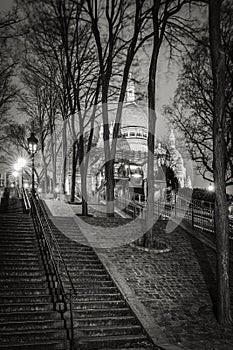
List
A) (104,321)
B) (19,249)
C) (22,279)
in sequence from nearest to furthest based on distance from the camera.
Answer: (104,321) → (22,279) → (19,249)

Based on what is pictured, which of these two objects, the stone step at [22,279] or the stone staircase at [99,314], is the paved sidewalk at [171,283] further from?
the stone step at [22,279]

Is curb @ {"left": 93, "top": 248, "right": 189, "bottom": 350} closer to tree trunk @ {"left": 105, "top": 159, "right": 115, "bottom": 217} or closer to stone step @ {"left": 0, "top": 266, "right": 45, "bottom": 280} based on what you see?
stone step @ {"left": 0, "top": 266, "right": 45, "bottom": 280}

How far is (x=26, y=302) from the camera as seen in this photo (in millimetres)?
9000

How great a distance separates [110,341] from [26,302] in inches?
103

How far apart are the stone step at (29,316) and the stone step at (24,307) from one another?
23 cm

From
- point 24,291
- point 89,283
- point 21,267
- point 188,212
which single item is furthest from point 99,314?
point 188,212

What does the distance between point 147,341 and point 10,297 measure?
373cm

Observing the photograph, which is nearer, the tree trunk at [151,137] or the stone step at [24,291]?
the stone step at [24,291]

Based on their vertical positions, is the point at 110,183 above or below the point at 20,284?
above

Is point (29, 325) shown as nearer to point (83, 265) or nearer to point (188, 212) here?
point (83, 265)

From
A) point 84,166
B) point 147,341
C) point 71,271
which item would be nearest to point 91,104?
point 84,166

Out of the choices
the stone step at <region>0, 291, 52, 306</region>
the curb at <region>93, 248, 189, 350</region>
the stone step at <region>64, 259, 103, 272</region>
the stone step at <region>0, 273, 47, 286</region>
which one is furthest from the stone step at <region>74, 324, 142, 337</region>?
the stone step at <region>64, 259, 103, 272</region>

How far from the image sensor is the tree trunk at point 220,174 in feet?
28.3

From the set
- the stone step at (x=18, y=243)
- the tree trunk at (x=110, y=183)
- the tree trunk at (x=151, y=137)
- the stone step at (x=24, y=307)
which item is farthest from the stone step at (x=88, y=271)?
the tree trunk at (x=110, y=183)
